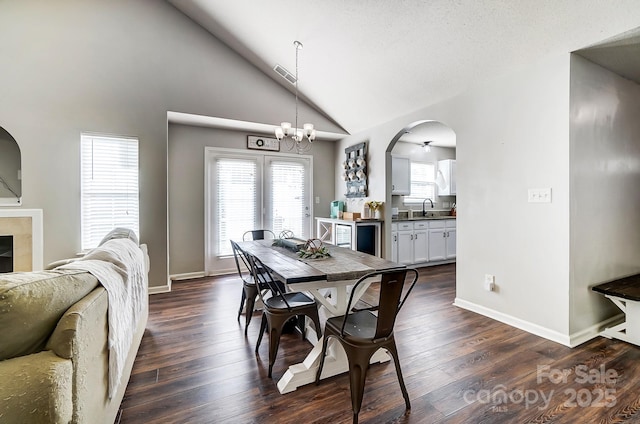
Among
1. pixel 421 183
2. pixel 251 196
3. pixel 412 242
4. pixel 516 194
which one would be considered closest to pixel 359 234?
pixel 412 242

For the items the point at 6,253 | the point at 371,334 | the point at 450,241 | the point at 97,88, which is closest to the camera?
the point at 371,334

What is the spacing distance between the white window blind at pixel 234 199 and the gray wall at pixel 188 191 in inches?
9.6

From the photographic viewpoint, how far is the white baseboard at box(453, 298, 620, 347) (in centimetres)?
244

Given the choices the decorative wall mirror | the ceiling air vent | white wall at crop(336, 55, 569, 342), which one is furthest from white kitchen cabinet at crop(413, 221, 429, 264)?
the decorative wall mirror

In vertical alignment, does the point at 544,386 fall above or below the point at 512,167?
below

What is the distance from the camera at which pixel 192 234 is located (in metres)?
4.59

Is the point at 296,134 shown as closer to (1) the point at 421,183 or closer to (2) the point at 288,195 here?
(2) the point at 288,195

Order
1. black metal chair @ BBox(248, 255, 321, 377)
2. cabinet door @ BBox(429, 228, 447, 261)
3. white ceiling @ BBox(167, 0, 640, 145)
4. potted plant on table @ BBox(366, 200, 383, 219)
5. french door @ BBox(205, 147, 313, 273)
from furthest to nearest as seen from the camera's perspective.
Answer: cabinet door @ BBox(429, 228, 447, 261)
french door @ BBox(205, 147, 313, 273)
potted plant on table @ BBox(366, 200, 383, 219)
white ceiling @ BBox(167, 0, 640, 145)
black metal chair @ BBox(248, 255, 321, 377)

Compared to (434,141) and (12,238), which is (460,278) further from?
(12,238)

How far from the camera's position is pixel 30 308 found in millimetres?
1008

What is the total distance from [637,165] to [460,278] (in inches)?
83.4

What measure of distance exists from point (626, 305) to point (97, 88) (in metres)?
5.88

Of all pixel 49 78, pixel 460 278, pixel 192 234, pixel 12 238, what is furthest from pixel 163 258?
pixel 460 278

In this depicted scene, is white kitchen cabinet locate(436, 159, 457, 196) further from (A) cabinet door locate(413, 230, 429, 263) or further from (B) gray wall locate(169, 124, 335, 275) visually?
(B) gray wall locate(169, 124, 335, 275)
